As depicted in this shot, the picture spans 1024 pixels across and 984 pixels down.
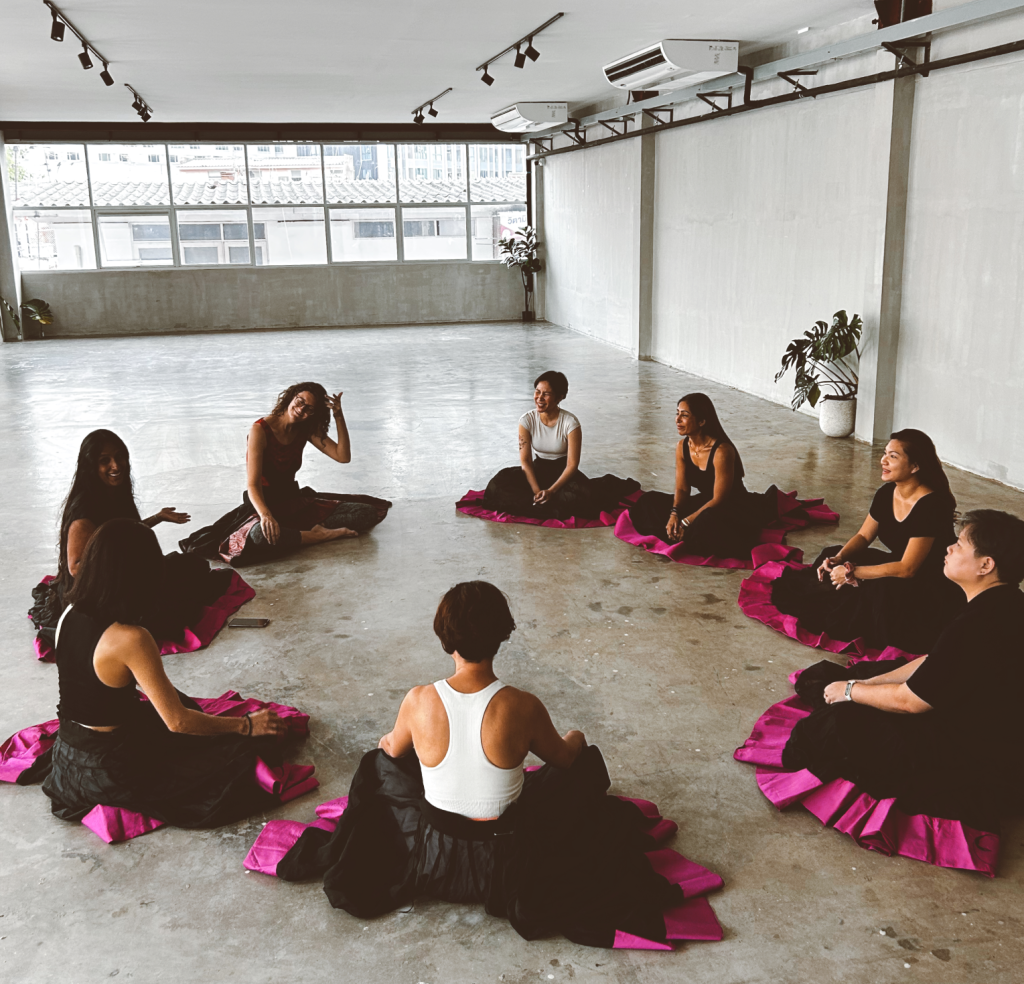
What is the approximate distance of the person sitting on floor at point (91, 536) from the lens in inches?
146

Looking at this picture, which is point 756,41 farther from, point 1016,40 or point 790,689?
point 790,689

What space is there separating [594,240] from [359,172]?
5.03 m

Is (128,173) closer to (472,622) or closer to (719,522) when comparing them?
(719,522)

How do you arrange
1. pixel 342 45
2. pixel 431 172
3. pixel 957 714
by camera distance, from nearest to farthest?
pixel 957 714 → pixel 342 45 → pixel 431 172

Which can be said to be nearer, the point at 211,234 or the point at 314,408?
the point at 314,408

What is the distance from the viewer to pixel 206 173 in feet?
54.6

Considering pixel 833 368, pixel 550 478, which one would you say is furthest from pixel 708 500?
pixel 833 368

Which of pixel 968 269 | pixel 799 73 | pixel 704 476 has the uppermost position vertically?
pixel 799 73

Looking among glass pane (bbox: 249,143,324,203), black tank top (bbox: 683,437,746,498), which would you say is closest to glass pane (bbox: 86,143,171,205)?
glass pane (bbox: 249,143,324,203)

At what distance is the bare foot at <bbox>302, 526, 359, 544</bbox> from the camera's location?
215 inches

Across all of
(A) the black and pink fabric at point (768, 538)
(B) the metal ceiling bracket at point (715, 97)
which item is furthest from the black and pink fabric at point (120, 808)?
(B) the metal ceiling bracket at point (715, 97)

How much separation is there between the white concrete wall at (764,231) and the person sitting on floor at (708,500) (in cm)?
295

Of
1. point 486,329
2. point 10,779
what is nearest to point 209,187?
point 486,329

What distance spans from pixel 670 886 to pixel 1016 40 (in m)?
5.68
